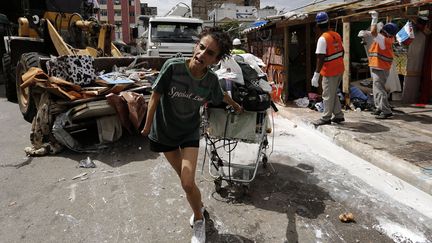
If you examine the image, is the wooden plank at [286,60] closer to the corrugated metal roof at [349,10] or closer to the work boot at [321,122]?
the corrugated metal roof at [349,10]

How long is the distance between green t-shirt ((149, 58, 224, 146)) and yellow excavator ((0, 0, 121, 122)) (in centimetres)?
519

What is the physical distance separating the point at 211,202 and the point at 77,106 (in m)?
2.64

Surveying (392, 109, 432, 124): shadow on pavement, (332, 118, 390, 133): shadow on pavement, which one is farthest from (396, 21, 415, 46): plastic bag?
(332, 118, 390, 133): shadow on pavement

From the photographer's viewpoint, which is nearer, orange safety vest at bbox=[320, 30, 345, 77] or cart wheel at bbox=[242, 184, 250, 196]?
cart wheel at bbox=[242, 184, 250, 196]

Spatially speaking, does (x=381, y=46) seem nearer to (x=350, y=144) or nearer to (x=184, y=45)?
(x=350, y=144)

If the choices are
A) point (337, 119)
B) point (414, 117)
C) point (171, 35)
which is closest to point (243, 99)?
point (337, 119)

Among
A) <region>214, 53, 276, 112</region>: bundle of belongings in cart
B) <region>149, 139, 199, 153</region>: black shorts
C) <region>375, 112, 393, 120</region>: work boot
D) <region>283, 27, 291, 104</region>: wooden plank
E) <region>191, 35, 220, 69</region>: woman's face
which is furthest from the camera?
<region>283, 27, 291, 104</region>: wooden plank

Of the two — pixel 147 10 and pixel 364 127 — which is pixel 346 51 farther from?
pixel 147 10

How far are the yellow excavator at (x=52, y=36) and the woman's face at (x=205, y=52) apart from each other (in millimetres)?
5393

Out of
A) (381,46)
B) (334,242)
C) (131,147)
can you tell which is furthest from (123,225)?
(381,46)

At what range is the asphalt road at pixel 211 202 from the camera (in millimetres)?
2848

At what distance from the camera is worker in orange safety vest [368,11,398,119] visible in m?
6.04

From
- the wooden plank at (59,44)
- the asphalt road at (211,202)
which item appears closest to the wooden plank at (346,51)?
the asphalt road at (211,202)

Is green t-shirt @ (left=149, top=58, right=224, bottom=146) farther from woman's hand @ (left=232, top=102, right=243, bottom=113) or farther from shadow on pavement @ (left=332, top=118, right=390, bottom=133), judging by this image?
shadow on pavement @ (left=332, top=118, right=390, bottom=133)
